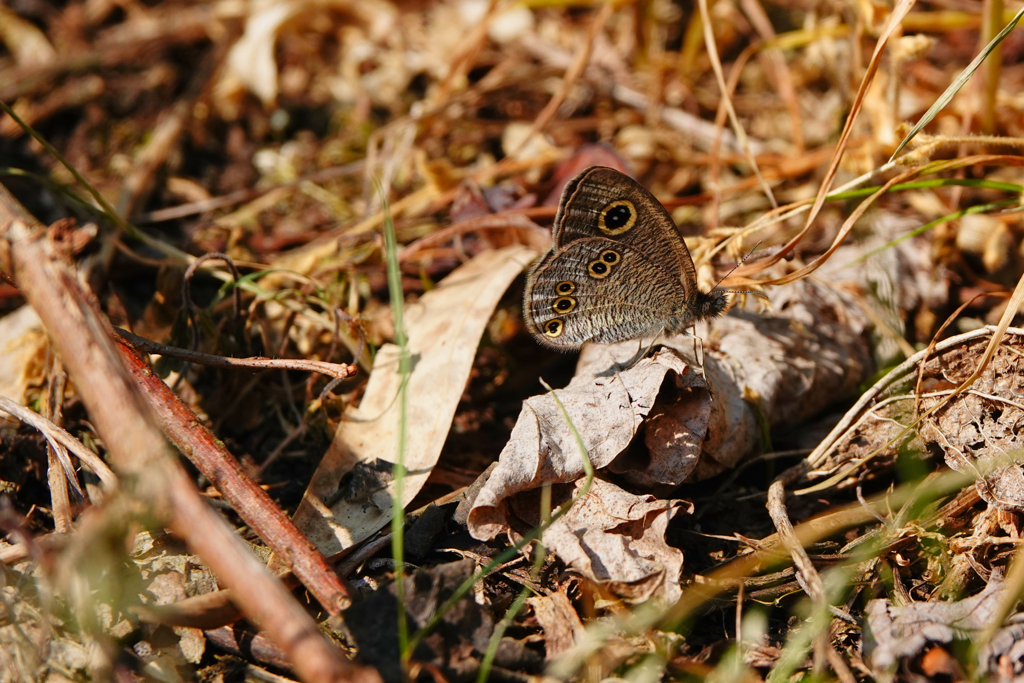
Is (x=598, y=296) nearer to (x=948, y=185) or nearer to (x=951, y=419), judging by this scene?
(x=951, y=419)

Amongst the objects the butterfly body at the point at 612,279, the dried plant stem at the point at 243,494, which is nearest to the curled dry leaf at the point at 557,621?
the dried plant stem at the point at 243,494

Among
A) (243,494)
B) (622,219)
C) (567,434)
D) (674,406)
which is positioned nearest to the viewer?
(243,494)

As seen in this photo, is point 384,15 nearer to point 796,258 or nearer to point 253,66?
point 253,66

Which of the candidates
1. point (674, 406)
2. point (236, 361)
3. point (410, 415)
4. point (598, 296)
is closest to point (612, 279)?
point (598, 296)

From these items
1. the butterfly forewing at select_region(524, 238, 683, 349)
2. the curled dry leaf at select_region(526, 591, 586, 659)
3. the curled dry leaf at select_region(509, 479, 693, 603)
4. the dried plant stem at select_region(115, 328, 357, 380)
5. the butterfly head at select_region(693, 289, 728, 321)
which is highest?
the dried plant stem at select_region(115, 328, 357, 380)

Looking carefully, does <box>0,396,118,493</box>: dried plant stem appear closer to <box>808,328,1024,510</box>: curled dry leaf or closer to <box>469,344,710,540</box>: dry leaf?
<box>469,344,710,540</box>: dry leaf

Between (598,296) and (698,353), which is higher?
(598,296)

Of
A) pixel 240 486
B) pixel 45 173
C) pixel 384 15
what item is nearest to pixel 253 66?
pixel 384 15

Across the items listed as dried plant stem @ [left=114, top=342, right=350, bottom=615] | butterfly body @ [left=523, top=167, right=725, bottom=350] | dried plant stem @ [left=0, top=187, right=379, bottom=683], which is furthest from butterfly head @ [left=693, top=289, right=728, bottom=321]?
dried plant stem @ [left=0, top=187, right=379, bottom=683]
